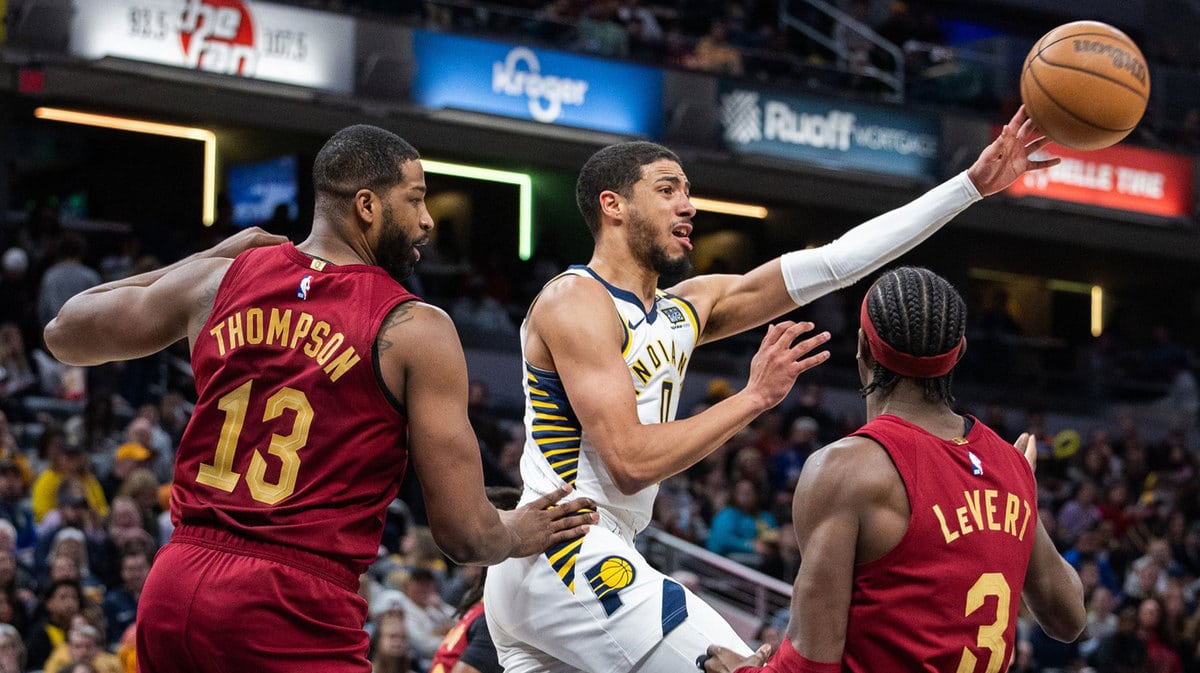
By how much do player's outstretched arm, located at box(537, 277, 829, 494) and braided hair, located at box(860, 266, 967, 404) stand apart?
465 millimetres

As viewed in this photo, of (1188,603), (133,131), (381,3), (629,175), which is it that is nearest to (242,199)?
(133,131)

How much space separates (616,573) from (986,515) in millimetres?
1277

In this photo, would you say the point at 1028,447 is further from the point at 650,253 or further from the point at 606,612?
the point at 650,253

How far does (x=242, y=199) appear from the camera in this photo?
808 inches

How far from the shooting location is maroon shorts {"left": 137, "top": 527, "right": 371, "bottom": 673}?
3674mm

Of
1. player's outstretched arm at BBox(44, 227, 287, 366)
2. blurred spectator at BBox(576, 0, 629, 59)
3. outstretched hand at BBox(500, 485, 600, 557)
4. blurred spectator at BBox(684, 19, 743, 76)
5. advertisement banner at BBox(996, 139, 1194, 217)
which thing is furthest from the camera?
advertisement banner at BBox(996, 139, 1194, 217)

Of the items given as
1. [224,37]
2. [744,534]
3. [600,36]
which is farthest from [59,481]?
[600,36]

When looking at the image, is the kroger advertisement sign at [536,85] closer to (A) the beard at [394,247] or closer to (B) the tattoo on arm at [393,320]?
(A) the beard at [394,247]

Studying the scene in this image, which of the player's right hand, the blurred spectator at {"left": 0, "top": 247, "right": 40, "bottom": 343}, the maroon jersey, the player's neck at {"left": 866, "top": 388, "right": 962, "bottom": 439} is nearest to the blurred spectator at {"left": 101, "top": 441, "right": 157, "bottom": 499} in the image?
the blurred spectator at {"left": 0, "top": 247, "right": 40, "bottom": 343}

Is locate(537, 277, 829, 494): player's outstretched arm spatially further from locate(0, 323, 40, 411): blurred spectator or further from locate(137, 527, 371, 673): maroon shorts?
locate(0, 323, 40, 411): blurred spectator

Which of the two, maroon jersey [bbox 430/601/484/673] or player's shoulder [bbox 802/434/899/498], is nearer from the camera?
player's shoulder [bbox 802/434/899/498]

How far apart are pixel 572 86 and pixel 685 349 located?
1396 centimetres

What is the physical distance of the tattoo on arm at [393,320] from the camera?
149 inches

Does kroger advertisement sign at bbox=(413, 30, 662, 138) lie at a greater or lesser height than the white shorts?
lesser
